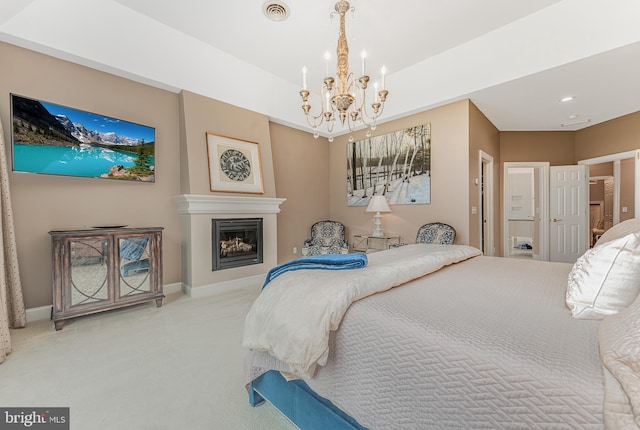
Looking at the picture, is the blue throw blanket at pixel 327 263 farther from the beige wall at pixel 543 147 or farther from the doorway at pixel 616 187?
the doorway at pixel 616 187

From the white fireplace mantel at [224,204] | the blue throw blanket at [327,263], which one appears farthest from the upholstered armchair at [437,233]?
the blue throw blanket at [327,263]

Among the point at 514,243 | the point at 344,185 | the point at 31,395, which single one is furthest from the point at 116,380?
the point at 514,243

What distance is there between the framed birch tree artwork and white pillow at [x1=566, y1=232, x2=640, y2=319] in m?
3.08

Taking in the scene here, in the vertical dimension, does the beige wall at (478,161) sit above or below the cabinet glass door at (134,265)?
above

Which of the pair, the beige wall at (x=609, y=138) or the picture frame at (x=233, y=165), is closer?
the picture frame at (x=233, y=165)

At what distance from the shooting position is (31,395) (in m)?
1.54

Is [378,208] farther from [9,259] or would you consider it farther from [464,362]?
[9,259]

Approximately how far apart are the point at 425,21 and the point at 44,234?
465 centimetres

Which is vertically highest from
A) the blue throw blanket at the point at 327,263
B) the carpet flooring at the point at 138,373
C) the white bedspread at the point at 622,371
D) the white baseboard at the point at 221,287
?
the blue throw blanket at the point at 327,263

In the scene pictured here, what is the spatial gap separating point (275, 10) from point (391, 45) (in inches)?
60.7

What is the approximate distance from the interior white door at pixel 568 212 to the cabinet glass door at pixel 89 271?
277 inches

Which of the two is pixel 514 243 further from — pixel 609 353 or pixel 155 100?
pixel 155 100

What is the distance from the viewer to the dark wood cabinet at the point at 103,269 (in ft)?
7.73

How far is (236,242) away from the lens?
3.78 m
